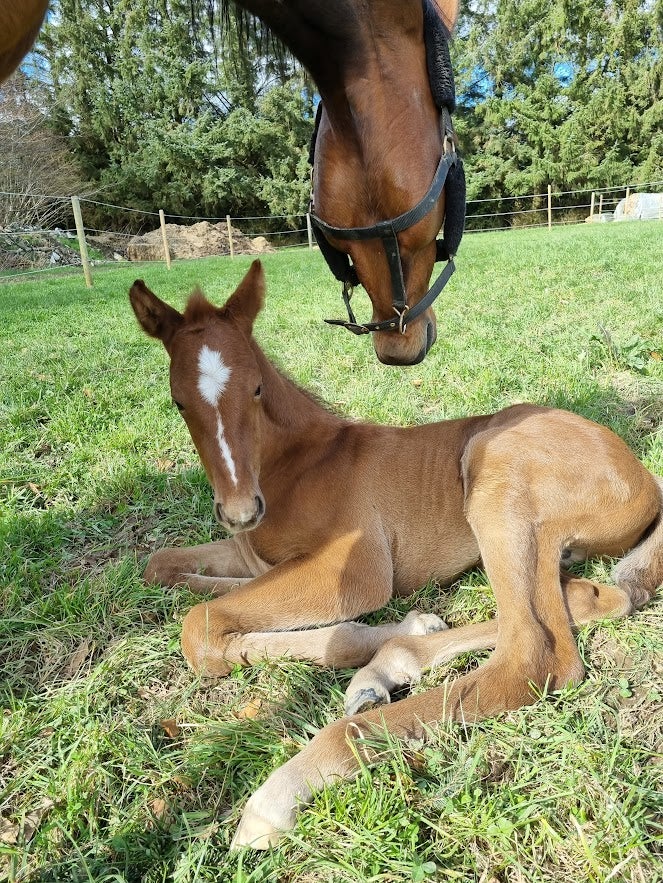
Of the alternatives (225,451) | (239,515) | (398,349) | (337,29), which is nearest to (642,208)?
(398,349)

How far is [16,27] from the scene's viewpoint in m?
1.40

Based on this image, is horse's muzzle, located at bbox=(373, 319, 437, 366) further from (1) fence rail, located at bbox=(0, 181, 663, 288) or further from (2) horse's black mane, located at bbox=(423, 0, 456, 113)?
(1) fence rail, located at bbox=(0, 181, 663, 288)

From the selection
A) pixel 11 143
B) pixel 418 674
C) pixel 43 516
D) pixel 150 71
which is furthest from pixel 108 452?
pixel 11 143

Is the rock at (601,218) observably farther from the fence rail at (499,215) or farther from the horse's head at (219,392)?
the horse's head at (219,392)

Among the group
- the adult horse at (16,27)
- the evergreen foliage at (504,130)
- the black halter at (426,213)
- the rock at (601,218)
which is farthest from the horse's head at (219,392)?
the rock at (601,218)

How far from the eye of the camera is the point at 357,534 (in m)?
2.63

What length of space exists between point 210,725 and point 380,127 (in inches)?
79.2

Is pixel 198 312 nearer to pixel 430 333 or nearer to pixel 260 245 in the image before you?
pixel 430 333

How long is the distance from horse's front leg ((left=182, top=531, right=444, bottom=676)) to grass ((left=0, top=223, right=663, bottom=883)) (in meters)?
0.09

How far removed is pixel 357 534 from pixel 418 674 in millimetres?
682

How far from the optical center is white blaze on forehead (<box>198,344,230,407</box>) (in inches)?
89.5

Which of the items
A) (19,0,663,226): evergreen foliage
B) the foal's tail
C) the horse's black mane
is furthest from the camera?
(19,0,663,226): evergreen foliage

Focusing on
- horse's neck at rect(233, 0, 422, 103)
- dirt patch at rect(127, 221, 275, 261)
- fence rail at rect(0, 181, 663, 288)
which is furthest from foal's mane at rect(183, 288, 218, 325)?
fence rail at rect(0, 181, 663, 288)

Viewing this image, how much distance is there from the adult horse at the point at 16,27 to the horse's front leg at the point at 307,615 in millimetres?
1847
